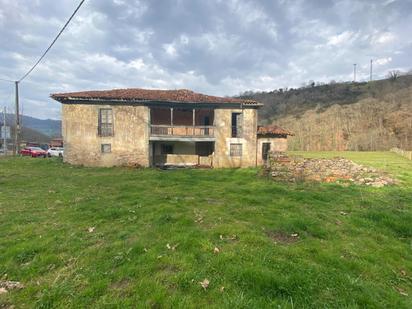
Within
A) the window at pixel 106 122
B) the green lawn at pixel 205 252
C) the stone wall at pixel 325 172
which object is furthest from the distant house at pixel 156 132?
the green lawn at pixel 205 252

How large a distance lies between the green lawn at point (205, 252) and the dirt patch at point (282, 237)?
3 cm

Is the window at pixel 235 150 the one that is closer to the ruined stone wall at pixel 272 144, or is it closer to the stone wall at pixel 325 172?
the ruined stone wall at pixel 272 144

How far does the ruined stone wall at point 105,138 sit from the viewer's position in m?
20.8

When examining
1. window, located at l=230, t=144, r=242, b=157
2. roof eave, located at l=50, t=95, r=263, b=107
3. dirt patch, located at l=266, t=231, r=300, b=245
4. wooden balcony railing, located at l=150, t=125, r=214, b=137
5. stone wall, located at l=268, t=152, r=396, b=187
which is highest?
roof eave, located at l=50, t=95, r=263, b=107

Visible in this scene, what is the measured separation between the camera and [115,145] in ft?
69.4

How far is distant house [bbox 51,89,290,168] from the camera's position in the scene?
20844 mm

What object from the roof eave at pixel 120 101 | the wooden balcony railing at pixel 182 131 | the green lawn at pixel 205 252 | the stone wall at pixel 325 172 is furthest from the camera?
the wooden balcony railing at pixel 182 131

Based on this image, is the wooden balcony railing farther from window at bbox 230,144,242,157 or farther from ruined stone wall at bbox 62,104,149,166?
window at bbox 230,144,242,157

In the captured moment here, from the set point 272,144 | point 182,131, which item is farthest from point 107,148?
point 272,144

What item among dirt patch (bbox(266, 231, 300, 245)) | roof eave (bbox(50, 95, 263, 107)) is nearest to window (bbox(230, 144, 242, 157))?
roof eave (bbox(50, 95, 263, 107))

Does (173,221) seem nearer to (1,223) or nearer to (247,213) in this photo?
(247,213)

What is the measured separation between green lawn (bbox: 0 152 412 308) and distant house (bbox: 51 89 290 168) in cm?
1260

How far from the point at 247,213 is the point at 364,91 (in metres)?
95.1

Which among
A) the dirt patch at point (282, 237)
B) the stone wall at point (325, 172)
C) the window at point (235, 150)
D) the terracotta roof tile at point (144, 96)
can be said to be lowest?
the dirt patch at point (282, 237)
